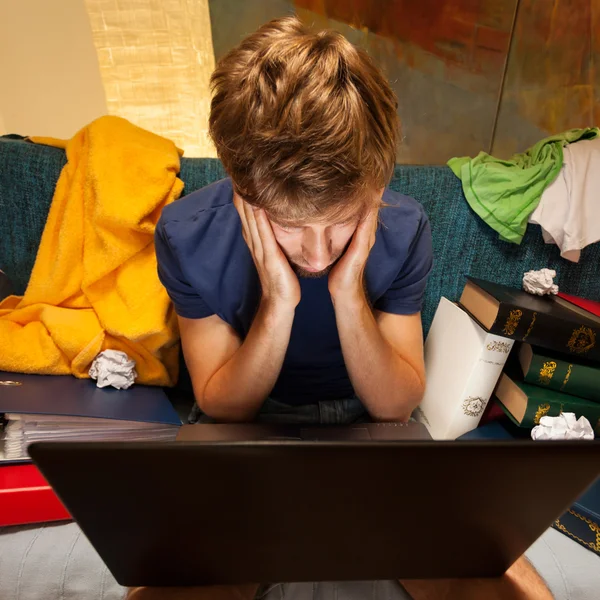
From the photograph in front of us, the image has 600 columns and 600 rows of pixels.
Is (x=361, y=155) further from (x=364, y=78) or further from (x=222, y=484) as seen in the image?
(x=222, y=484)

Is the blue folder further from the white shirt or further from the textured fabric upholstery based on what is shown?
the white shirt

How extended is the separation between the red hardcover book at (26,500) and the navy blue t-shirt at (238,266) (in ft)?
1.29

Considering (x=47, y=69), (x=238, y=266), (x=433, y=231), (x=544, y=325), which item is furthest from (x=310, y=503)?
(x=47, y=69)

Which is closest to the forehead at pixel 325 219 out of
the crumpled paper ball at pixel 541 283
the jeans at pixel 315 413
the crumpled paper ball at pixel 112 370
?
the jeans at pixel 315 413

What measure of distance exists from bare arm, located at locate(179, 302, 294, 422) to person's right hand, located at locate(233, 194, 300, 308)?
28 mm

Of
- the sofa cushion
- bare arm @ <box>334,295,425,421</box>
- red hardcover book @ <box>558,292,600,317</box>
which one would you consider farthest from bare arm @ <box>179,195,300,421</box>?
red hardcover book @ <box>558,292,600,317</box>

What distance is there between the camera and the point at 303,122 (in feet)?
1.74

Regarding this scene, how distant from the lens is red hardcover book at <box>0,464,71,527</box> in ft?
2.55

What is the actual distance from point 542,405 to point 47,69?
1.82 metres

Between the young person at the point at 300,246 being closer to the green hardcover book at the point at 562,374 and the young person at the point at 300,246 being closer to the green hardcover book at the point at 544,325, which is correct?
the green hardcover book at the point at 544,325

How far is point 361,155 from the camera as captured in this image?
561 millimetres

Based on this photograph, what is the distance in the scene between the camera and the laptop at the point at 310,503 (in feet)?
1.30

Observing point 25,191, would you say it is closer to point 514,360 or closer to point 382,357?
point 382,357

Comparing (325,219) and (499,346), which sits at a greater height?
(325,219)
